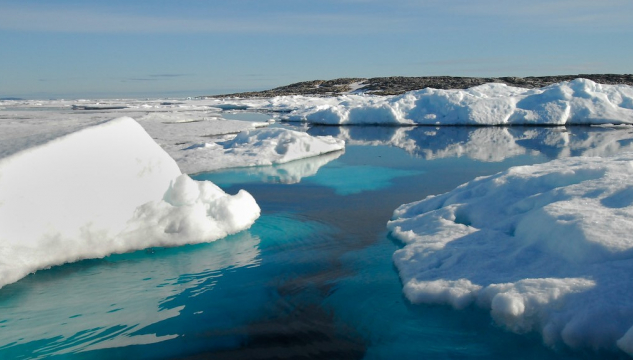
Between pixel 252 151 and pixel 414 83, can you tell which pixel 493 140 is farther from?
pixel 414 83

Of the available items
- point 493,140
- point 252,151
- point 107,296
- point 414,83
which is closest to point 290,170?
point 252,151

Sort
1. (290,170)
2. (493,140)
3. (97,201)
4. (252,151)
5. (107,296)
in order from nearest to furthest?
(107,296) → (97,201) → (290,170) → (252,151) → (493,140)

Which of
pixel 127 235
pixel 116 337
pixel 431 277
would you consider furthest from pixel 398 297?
pixel 127 235

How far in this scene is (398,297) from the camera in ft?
14.2

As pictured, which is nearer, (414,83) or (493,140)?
(493,140)

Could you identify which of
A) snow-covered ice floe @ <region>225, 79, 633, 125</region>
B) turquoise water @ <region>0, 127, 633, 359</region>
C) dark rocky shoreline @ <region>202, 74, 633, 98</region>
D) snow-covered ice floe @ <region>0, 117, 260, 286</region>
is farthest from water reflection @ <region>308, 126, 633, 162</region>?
dark rocky shoreline @ <region>202, 74, 633, 98</region>

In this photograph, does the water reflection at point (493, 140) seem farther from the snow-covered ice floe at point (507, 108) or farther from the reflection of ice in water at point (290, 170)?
the reflection of ice in water at point (290, 170)

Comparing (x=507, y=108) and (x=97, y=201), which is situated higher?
(x=507, y=108)

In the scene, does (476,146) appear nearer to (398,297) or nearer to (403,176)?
(403,176)

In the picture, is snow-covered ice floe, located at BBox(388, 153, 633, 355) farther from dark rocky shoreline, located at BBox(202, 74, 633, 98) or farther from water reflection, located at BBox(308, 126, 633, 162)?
dark rocky shoreline, located at BBox(202, 74, 633, 98)

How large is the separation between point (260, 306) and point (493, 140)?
14034 millimetres

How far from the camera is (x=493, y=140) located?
1662cm

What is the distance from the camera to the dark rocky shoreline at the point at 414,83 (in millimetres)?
45416

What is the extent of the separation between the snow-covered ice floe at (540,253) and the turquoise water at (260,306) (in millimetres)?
138
